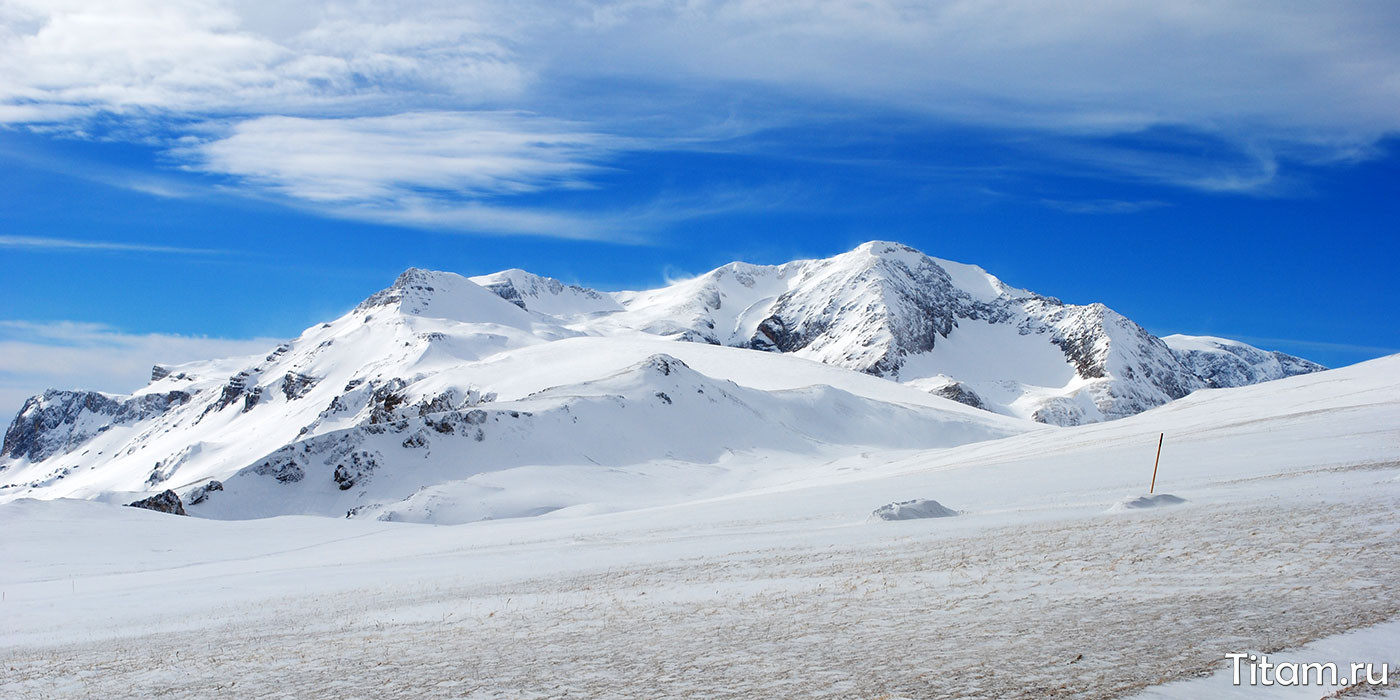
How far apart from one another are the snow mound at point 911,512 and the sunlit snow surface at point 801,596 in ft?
2.44

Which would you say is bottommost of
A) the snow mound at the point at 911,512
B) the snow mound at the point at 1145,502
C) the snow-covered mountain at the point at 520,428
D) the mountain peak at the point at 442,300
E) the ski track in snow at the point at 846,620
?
the ski track in snow at the point at 846,620

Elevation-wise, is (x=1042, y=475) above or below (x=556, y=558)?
above

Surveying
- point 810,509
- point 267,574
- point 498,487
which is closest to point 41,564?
point 267,574

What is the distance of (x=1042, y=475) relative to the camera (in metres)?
27.8

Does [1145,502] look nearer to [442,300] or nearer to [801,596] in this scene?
[801,596]

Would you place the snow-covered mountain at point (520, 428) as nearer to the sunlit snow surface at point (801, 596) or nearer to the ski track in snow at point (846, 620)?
the sunlit snow surface at point (801, 596)

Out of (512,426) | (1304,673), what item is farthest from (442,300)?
(1304,673)

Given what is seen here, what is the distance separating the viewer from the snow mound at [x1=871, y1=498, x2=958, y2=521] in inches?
827

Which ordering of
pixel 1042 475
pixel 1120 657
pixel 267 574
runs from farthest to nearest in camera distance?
pixel 1042 475 < pixel 267 574 < pixel 1120 657

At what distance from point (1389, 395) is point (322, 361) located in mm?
Answer: 153872

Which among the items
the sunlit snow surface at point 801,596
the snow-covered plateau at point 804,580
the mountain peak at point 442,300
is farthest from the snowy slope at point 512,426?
the sunlit snow surface at point 801,596

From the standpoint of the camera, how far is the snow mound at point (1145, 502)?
17.8 m

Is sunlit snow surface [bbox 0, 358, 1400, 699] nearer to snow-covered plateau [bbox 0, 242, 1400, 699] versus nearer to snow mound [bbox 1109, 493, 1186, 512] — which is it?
snow-covered plateau [bbox 0, 242, 1400, 699]

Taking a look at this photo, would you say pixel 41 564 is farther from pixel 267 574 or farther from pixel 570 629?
pixel 570 629
